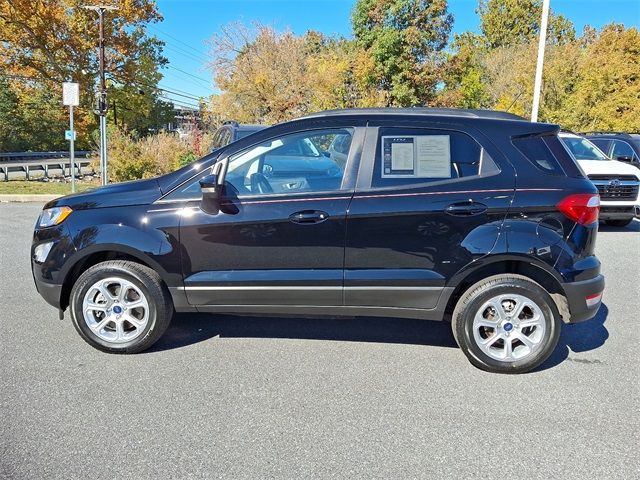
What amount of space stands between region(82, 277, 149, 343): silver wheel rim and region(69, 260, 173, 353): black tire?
3 cm

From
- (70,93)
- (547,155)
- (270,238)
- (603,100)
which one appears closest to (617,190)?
(547,155)

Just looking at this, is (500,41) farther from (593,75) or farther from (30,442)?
(30,442)

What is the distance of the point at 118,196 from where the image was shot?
12.0 feet

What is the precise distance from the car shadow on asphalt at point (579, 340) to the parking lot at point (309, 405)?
0.02 metres

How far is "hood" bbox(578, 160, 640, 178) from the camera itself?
352 inches

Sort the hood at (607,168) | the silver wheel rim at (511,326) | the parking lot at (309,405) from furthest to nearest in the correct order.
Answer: the hood at (607,168)
the silver wheel rim at (511,326)
the parking lot at (309,405)

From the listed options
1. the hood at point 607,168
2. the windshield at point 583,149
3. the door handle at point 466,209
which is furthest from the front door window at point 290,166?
the windshield at point 583,149

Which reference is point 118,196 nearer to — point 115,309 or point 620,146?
point 115,309

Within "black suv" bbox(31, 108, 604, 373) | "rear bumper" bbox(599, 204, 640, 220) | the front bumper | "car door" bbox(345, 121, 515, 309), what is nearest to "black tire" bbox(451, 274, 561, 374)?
"black suv" bbox(31, 108, 604, 373)

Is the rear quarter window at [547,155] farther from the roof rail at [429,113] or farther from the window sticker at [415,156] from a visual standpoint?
the window sticker at [415,156]

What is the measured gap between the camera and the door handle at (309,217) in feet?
11.3

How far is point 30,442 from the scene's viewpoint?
262cm

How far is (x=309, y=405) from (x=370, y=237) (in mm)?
1213

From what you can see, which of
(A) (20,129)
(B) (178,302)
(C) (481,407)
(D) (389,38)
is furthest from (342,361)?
(A) (20,129)
